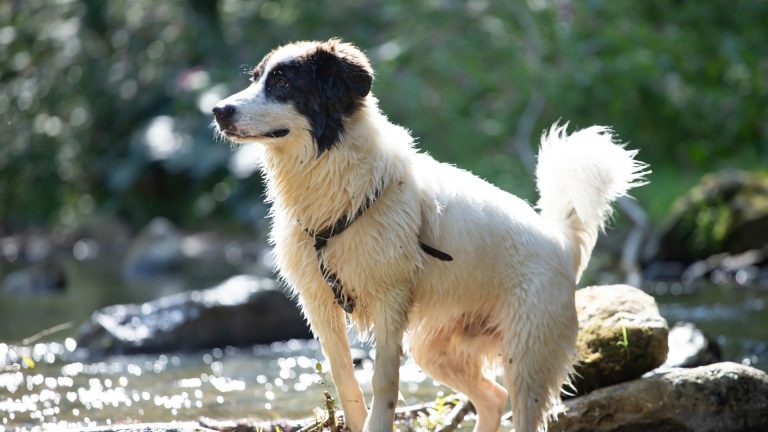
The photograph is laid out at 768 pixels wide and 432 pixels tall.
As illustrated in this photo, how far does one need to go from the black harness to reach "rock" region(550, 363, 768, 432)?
158cm

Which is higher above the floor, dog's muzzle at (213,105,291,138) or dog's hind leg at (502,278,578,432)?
dog's muzzle at (213,105,291,138)

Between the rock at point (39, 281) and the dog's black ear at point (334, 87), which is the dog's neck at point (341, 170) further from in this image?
the rock at point (39, 281)

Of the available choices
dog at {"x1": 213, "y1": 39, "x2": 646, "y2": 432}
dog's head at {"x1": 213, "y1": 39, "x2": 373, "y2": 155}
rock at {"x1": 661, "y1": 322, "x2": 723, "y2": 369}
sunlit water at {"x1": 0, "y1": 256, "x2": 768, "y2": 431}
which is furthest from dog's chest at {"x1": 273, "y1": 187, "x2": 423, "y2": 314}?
rock at {"x1": 661, "y1": 322, "x2": 723, "y2": 369}

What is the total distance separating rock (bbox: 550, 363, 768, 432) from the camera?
5.66 metres

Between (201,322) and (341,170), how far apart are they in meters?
5.61

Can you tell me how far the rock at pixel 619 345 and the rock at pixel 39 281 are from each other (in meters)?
10.3

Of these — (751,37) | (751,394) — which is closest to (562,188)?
(751,394)

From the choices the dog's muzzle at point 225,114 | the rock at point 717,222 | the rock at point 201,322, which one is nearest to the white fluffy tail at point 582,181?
the dog's muzzle at point 225,114

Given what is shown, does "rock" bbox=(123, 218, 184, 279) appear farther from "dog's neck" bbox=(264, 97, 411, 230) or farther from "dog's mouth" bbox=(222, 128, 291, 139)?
"dog's mouth" bbox=(222, 128, 291, 139)

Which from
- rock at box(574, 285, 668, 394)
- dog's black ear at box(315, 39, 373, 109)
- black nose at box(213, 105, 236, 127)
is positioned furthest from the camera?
rock at box(574, 285, 668, 394)

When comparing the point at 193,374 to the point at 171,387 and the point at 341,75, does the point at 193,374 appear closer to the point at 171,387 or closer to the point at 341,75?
the point at 171,387

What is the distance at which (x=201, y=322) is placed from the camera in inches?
394

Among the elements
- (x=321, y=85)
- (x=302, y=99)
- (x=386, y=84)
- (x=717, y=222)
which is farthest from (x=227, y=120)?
(x=386, y=84)

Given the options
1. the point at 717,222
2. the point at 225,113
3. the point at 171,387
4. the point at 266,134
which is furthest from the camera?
the point at 717,222
